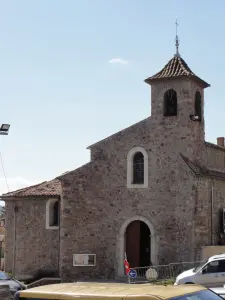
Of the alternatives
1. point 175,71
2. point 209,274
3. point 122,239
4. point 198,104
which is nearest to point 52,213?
point 122,239

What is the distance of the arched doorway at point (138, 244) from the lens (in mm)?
27609

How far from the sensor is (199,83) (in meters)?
28.8

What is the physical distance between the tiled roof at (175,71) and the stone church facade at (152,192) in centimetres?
6

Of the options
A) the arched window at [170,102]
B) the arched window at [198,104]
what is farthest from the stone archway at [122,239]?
the arched window at [198,104]

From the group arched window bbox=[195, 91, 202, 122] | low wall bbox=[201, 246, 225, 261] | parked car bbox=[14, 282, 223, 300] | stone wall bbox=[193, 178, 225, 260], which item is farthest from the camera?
arched window bbox=[195, 91, 202, 122]

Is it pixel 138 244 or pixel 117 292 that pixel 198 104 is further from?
pixel 117 292

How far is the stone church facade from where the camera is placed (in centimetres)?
2652

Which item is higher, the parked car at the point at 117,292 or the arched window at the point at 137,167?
the arched window at the point at 137,167

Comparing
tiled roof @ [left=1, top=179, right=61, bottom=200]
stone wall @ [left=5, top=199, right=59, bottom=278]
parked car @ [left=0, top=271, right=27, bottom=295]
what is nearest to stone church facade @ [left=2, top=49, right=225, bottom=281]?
stone wall @ [left=5, top=199, right=59, bottom=278]

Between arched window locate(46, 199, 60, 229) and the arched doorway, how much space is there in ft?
16.6

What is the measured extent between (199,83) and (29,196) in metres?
11.5

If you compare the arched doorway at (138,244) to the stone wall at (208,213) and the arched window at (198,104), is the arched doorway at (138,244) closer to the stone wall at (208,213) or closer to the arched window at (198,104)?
the stone wall at (208,213)

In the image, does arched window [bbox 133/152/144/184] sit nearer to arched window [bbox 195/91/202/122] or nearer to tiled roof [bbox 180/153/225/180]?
tiled roof [bbox 180/153/225/180]

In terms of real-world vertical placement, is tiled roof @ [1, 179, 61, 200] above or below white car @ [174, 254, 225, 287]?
above
